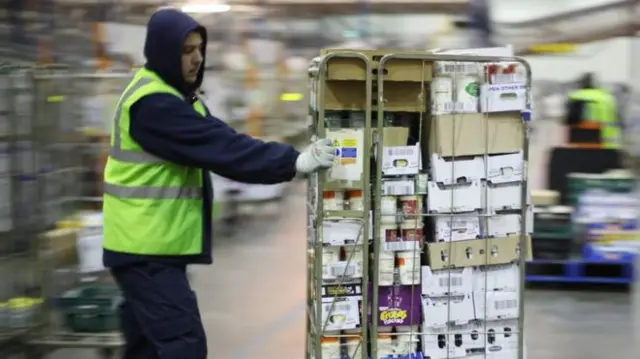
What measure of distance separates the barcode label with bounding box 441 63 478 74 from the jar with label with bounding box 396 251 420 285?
2.57 ft

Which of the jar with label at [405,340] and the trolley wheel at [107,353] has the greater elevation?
the jar with label at [405,340]

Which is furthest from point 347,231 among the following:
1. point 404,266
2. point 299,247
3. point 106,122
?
point 299,247

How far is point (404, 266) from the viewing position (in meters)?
3.42

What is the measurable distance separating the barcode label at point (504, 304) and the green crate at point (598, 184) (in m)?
3.91

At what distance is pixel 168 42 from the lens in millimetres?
3168

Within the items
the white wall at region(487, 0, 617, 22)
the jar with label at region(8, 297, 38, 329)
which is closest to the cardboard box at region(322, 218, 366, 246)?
the jar with label at region(8, 297, 38, 329)

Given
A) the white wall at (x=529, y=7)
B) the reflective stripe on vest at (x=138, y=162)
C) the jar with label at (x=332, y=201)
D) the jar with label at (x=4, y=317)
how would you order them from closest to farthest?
the reflective stripe on vest at (x=138, y=162)
the jar with label at (x=332, y=201)
the jar with label at (x=4, y=317)
the white wall at (x=529, y=7)

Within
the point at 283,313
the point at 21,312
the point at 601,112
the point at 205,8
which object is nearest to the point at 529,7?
the point at 205,8

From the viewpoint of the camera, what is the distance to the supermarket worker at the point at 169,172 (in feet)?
10.3

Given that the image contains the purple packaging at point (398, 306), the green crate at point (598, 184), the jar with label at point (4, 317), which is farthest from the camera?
the green crate at point (598, 184)

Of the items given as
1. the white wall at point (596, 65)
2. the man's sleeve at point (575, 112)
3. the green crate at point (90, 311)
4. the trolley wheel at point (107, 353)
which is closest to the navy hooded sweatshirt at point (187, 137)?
the green crate at point (90, 311)

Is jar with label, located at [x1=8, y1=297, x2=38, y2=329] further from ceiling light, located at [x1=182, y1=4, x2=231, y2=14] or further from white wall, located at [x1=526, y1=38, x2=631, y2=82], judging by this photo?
white wall, located at [x1=526, y1=38, x2=631, y2=82]

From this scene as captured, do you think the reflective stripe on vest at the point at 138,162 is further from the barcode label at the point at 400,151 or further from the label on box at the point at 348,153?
the barcode label at the point at 400,151

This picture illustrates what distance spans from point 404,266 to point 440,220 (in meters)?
0.25
